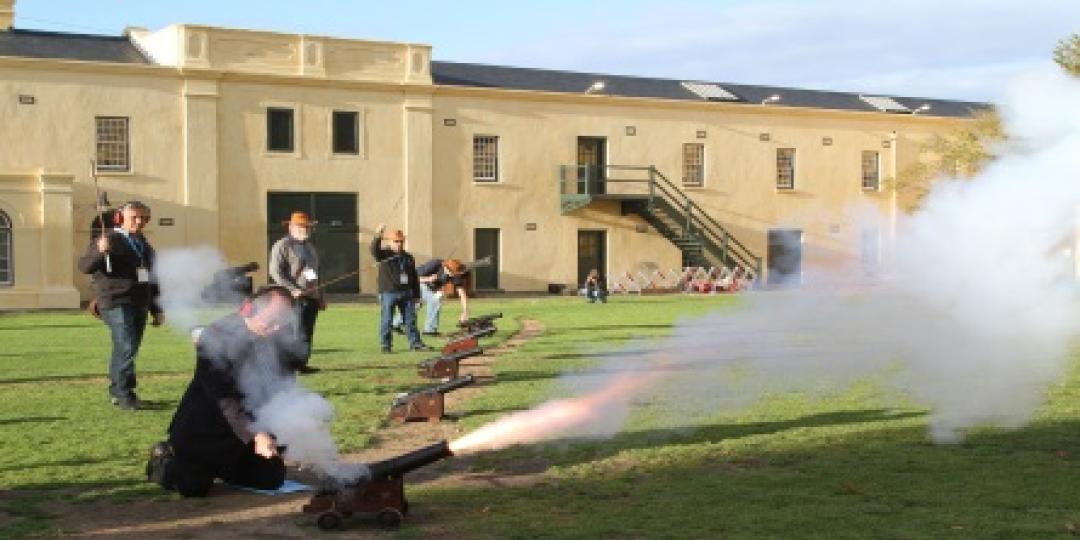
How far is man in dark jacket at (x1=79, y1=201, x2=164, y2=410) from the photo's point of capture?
13.6 m

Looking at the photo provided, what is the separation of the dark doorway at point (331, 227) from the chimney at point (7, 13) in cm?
1098

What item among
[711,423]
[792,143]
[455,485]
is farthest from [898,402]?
[792,143]

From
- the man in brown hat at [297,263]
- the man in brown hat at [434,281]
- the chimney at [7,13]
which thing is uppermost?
the chimney at [7,13]

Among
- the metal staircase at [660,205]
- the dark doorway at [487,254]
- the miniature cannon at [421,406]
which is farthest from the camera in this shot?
the metal staircase at [660,205]

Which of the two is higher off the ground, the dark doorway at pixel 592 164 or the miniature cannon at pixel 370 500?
the dark doorway at pixel 592 164

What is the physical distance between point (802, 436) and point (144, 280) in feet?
23.2

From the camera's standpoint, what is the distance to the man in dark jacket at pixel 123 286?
536 inches

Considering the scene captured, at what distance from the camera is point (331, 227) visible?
47.7m

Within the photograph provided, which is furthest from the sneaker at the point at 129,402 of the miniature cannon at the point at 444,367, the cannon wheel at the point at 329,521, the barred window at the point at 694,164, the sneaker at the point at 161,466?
the barred window at the point at 694,164

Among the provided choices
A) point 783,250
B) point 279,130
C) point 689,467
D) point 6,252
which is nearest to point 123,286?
point 689,467

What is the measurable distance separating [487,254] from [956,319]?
38161 mm

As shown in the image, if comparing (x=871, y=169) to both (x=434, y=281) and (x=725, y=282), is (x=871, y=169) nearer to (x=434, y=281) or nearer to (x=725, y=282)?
(x=725, y=282)

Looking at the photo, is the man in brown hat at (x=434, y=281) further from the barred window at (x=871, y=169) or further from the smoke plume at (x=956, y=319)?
the barred window at (x=871, y=169)

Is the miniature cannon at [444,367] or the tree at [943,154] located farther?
the tree at [943,154]
